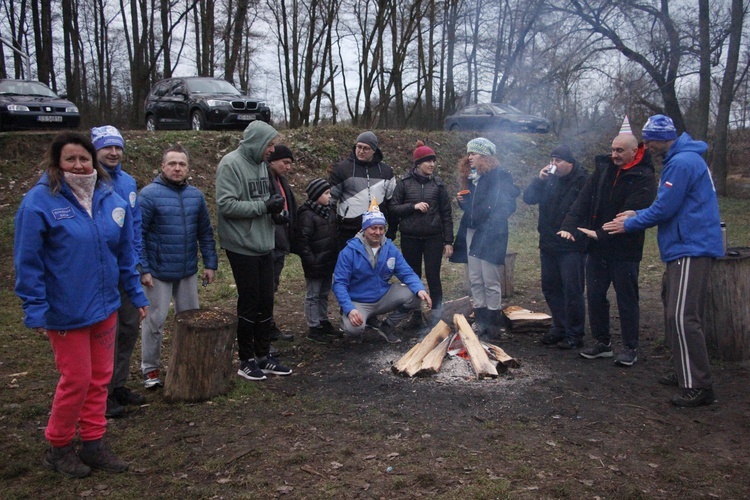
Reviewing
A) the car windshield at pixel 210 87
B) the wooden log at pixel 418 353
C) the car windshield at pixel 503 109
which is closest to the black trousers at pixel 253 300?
the wooden log at pixel 418 353

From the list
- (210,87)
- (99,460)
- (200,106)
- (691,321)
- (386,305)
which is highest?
(210,87)

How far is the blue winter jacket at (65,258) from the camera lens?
311 centimetres

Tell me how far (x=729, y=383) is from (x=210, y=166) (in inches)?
410

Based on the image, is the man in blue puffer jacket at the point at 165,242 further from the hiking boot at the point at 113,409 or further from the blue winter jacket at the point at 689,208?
the blue winter jacket at the point at 689,208

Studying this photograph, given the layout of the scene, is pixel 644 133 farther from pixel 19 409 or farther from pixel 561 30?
pixel 561 30

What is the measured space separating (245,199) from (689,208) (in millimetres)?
3250

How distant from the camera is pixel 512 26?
47.4 ft

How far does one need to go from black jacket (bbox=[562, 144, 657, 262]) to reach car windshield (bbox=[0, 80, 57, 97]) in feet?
46.9

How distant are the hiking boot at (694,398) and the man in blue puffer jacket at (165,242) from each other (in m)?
3.64

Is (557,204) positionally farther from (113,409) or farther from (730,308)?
(113,409)

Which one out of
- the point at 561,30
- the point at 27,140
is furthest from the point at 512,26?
the point at 27,140

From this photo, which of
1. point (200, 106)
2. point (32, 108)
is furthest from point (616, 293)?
point (32, 108)

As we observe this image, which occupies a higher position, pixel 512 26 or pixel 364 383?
pixel 512 26

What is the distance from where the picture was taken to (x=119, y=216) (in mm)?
3543
